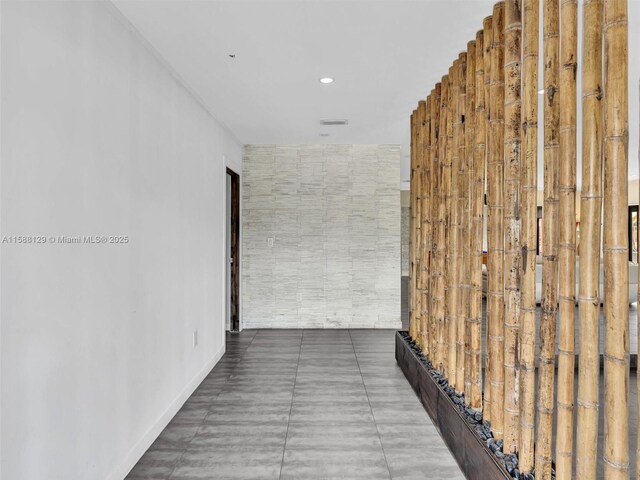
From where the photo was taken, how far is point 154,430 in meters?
2.69

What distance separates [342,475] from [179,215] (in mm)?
2028

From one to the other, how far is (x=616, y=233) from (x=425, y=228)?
88.3 inches

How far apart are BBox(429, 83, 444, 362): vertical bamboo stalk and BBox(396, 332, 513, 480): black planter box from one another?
0.76ft

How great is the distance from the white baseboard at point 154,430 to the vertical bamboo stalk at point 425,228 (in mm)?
1852

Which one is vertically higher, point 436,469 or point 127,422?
point 127,422

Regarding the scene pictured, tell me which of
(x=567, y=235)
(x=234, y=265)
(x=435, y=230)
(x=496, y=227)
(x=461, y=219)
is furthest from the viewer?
(x=234, y=265)

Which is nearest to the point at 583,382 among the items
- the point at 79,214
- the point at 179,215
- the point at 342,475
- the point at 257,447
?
the point at 342,475

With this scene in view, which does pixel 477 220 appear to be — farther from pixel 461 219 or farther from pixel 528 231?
pixel 528 231

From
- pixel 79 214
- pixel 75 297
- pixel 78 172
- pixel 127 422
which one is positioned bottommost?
pixel 127 422

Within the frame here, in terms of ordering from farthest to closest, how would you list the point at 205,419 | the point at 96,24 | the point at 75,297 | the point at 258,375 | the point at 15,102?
the point at 258,375 < the point at 205,419 < the point at 96,24 < the point at 75,297 < the point at 15,102

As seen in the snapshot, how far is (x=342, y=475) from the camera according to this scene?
2.29 metres

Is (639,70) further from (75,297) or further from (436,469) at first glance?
(75,297)

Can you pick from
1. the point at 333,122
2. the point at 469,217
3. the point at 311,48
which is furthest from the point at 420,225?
the point at 311,48

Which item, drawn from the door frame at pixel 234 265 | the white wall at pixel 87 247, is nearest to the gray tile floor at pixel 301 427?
the white wall at pixel 87 247
